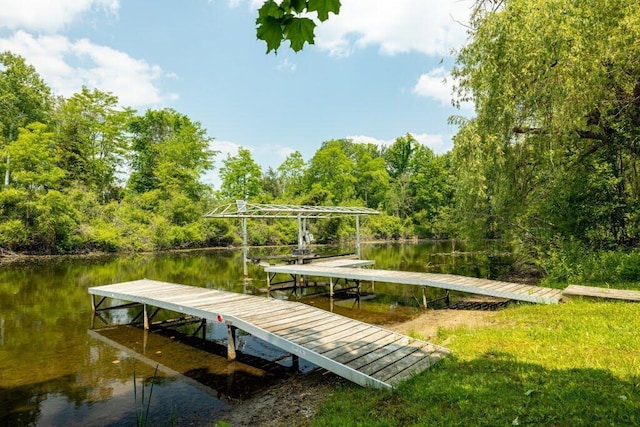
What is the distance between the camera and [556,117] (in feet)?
31.9

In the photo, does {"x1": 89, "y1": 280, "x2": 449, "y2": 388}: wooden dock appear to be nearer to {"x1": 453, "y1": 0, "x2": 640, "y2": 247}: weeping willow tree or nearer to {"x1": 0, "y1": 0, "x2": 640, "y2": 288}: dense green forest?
{"x1": 0, "y1": 0, "x2": 640, "y2": 288}: dense green forest

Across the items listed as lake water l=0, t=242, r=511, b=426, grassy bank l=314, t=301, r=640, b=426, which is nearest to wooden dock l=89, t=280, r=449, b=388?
grassy bank l=314, t=301, r=640, b=426

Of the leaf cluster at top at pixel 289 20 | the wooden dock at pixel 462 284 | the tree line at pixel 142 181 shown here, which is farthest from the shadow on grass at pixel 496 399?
the tree line at pixel 142 181

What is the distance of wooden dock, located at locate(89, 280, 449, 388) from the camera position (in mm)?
4965

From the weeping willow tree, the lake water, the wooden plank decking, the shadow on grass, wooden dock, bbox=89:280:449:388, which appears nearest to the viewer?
the shadow on grass

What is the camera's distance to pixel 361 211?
19438 millimetres

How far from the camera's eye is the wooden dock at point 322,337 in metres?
4.96

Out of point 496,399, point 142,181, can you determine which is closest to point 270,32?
point 496,399

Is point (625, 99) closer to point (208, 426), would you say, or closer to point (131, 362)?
point (208, 426)

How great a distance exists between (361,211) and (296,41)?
1747cm

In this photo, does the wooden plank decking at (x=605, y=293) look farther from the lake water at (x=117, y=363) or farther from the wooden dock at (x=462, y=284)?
the lake water at (x=117, y=363)

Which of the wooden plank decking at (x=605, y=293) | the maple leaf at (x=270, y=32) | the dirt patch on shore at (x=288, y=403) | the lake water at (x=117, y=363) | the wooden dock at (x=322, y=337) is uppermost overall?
the maple leaf at (x=270, y=32)

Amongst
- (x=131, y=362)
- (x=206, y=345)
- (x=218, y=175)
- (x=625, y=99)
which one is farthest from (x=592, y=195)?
Result: (x=218, y=175)

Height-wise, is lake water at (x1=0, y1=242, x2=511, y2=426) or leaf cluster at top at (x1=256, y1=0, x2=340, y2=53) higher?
leaf cluster at top at (x1=256, y1=0, x2=340, y2=53)
